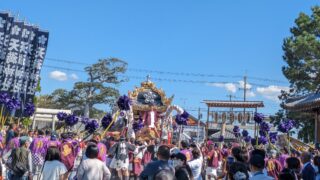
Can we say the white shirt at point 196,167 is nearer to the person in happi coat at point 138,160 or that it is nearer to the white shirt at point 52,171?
the white shirt at point 52,171

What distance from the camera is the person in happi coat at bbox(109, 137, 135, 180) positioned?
40.5 ft

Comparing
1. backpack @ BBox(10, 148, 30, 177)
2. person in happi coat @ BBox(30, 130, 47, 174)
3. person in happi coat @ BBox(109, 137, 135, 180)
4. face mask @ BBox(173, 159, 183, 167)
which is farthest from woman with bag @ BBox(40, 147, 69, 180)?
person in happi coat @ BBox(109, 137, 135, 180)

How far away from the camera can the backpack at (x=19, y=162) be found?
26.9 feet

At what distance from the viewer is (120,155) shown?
1241 centimetres

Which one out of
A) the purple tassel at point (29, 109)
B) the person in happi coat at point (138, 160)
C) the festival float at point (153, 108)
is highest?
the festival float at point (153, 108)

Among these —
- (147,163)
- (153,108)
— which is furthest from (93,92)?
(147,163)

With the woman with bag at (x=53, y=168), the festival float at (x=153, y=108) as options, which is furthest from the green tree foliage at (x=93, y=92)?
the woman with bag at (x=53, y=168)

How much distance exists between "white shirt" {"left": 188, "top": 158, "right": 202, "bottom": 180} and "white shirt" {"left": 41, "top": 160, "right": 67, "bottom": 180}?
2398 mm

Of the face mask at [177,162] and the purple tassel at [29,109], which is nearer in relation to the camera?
the face mask at [177,162]

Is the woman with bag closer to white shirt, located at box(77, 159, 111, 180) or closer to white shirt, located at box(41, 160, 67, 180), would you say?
white shirt, located at box(41, 160, 67, 180)

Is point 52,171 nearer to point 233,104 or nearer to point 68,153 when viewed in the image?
point 68,153

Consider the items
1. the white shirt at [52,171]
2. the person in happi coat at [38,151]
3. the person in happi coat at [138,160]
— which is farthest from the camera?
the person in happi coat at [138,160]

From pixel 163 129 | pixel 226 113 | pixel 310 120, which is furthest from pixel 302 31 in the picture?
pixel 163 129

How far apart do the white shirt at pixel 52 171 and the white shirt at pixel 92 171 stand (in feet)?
2.30
